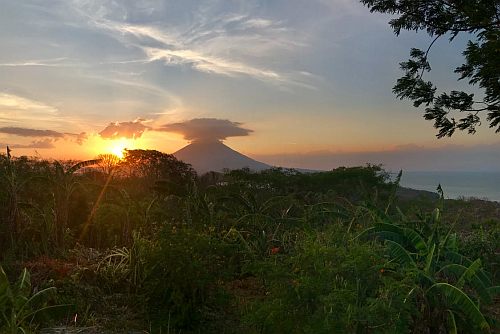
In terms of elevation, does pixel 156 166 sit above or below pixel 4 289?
above

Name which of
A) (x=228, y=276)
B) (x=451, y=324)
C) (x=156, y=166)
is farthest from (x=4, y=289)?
(x=156, y=166)

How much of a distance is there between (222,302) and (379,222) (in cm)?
293

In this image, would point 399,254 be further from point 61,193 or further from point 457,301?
point 61,193

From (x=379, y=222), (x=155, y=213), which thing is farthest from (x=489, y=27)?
(x=155, y=213)

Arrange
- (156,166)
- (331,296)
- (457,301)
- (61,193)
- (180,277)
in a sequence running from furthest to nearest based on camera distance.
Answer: (156,166), (61,193), (180,277), (457,301), (331,296)

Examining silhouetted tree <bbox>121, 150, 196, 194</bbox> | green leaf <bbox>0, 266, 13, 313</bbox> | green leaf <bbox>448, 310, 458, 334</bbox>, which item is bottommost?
green leaf <bbox>448, 310, 458, 334</bbox>

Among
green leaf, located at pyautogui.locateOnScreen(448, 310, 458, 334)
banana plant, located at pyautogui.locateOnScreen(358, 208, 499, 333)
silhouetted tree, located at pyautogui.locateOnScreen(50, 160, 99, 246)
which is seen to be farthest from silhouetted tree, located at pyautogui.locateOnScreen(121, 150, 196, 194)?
green leaf, located at pyautogui.locateOnScreen(448, 310, 458, 334)

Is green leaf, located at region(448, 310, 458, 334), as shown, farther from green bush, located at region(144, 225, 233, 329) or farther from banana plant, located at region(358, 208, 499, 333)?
green bush, located at region(144, 225, 233, 329)

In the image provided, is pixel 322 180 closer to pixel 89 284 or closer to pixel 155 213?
pixel 155 213

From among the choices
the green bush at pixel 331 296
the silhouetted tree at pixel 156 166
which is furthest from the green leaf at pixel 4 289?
the silhouetted tree at pixel 156 166

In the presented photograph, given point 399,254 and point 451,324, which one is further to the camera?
point 399,254

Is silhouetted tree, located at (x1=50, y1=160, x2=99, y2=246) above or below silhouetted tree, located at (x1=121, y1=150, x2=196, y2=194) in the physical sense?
below

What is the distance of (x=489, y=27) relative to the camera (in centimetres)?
1262

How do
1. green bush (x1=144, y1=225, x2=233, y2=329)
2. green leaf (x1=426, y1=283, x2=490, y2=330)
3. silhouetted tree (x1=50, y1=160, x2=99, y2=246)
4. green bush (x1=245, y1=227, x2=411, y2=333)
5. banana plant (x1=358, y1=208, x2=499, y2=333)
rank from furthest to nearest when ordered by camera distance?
silhouetted tree (x1=50, y1=160, x2=99, y2=246) < green bush (x1=144, y1=225, x2=233, y2=329) < banana plant (x1=358, y1=208, x2=499, y2=333) < green leaf (x1=426, y1=283, x2=490, y2=330) < green bush (x1=245, y1=227, x2=411, y2=333)
